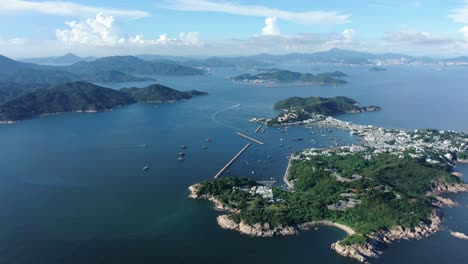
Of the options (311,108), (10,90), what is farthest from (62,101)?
(311,108)

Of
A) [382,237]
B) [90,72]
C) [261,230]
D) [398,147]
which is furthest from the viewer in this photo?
[90,72]

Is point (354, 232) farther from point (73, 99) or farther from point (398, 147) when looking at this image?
point (73, 99)

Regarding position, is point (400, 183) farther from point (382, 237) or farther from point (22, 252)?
point (22, 252)

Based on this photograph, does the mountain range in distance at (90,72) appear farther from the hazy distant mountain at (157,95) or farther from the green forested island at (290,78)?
the hazy distant mountain at (157,95)

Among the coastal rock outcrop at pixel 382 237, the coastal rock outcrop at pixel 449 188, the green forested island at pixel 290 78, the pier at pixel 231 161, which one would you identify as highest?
the green forested island at pixel 290 78

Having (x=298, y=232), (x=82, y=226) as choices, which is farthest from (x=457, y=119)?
(x=82, y=226)

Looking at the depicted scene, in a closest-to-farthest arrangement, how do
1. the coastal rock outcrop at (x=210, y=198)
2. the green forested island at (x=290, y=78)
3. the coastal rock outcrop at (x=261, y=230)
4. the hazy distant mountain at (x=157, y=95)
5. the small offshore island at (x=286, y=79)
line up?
1. the coastal rock outcrop at (x=261, y=230)
2. the coastal rock outcrop at (x=210, y=198)
3. the hazy distant mountain at (x=157, y=95)
4. the small offshore island at (x=286, y=79)
5. the green forested island at (x=290, y=78)

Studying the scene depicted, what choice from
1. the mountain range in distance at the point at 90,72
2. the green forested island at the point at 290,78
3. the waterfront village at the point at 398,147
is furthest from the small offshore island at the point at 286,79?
the waterfront village at the point at 398,147

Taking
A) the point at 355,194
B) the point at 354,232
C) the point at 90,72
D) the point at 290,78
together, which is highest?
the point at 90,72
